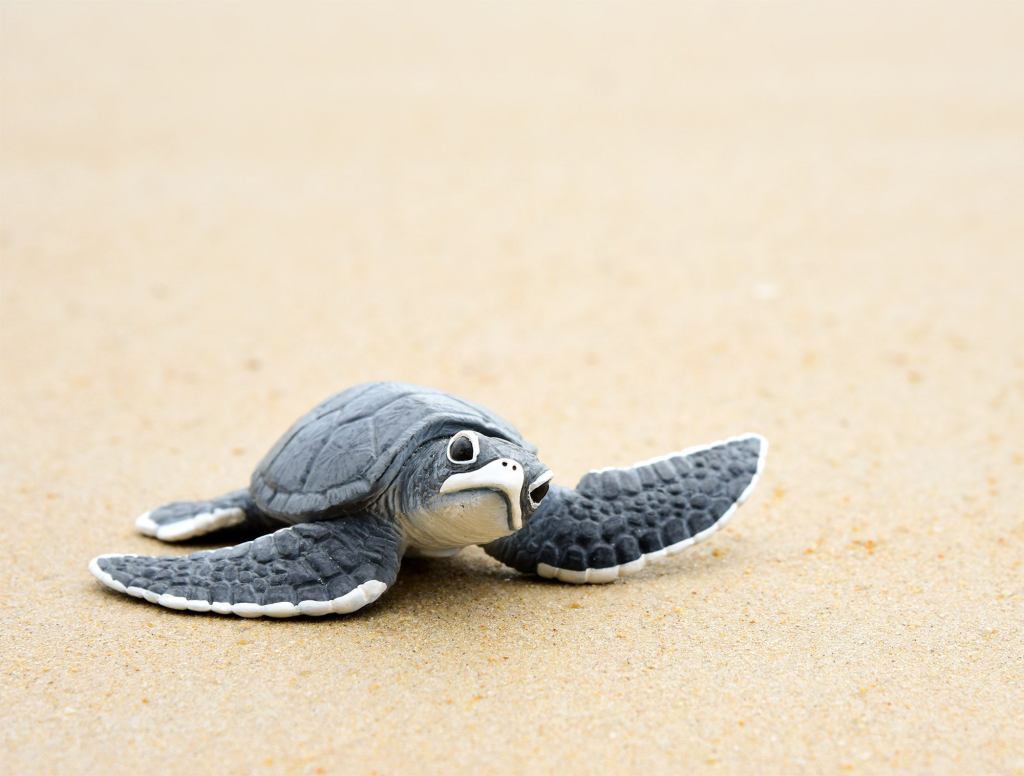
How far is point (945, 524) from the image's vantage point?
394 cm

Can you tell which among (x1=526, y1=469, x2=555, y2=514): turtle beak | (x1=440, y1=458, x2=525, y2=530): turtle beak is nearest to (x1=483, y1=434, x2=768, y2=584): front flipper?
(x1=526, y1=469, x2=555, y2=514): turtle beak

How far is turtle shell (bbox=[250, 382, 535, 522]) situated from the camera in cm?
316

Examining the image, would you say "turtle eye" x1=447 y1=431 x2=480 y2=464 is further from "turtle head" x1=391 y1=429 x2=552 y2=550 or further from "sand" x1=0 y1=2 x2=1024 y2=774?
"sand" x1=0 y1=2 x2=1024 y2=774

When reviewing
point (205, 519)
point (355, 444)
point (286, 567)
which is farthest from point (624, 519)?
point (205, 519)

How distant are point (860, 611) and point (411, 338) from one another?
11.8 ft

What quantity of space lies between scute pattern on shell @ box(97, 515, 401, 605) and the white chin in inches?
4.2

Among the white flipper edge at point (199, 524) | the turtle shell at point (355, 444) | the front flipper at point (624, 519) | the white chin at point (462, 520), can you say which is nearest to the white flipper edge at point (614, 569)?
the front flipper at point (624, 519)

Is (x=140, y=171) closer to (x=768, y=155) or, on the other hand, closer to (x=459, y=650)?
(x=768, y=155)

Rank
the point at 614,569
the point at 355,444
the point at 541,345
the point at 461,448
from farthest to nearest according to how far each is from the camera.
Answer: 1. the point at 541,345
2. the point at 614,569
3. the point at 355,444
4. the point at 461,448

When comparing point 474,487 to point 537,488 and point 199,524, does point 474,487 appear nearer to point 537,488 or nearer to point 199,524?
point 537,488

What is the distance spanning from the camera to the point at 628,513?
3.44 m

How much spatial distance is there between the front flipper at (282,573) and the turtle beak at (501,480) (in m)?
0.39

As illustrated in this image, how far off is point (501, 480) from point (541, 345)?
11.1 ft

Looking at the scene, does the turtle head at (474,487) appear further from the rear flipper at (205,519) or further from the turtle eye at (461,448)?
the rear flipper at (205,519)
